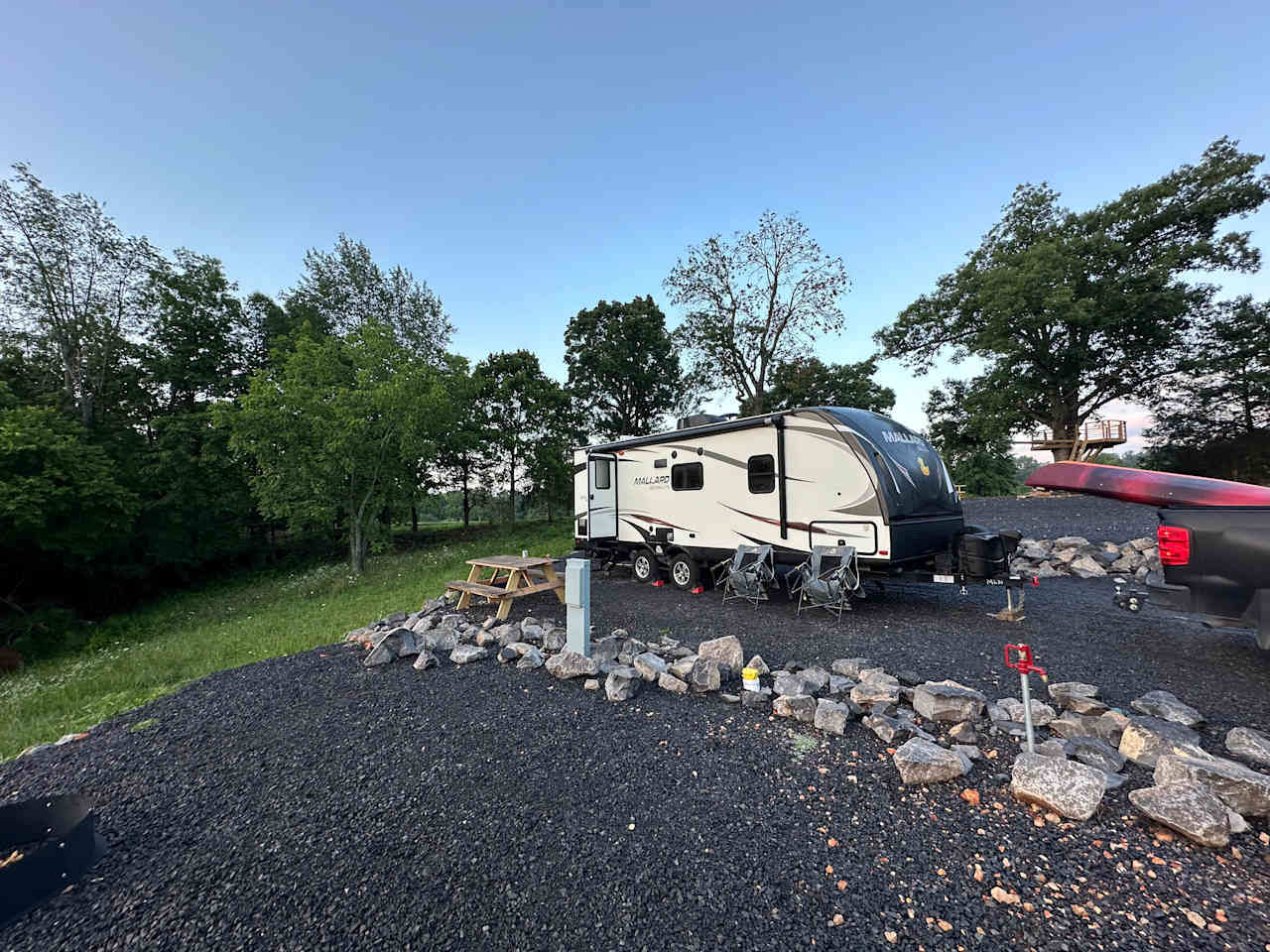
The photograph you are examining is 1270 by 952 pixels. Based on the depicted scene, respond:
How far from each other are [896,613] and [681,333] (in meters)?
19.4

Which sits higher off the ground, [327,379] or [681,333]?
[681,333]

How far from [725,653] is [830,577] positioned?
257cm

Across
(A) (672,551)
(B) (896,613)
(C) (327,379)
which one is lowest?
(B) (896,613)

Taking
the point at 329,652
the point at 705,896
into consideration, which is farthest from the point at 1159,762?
the point at 329,652

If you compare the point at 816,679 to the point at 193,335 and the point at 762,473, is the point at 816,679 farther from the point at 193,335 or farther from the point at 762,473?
the point at 193,335

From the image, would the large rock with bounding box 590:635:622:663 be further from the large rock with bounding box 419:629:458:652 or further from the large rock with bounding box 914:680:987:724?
the large rock with bounding box 914:680:987:724

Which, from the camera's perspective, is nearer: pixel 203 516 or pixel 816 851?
pixel 816 851

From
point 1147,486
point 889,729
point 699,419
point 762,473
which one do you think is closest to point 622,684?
point 889,729

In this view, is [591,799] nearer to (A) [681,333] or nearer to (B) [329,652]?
(B) [329,652]

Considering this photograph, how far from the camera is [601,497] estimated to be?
31.6ft

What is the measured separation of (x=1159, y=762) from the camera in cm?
241

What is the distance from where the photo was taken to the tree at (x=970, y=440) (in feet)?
70.3

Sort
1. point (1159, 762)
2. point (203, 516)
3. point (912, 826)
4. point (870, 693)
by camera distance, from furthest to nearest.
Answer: point (203, 516), point (870, 693), point (1159, 762), point (912, 826)

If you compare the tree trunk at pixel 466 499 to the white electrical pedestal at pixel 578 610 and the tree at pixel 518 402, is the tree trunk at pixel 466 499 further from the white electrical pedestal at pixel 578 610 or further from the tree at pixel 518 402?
the white electrical pedestal at pixel 578 610
